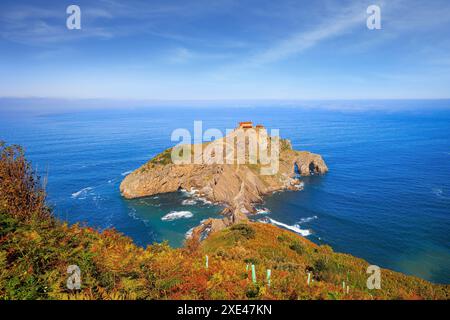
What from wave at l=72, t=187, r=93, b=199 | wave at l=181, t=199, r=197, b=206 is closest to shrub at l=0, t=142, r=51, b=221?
wave at l=181, t=199, r=197, b=206

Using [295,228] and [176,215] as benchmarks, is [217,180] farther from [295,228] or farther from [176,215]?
[295,228]

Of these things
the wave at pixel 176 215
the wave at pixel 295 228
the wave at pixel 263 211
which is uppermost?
the wave at pixel 263 211

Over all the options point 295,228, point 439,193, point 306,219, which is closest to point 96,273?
point 295,228

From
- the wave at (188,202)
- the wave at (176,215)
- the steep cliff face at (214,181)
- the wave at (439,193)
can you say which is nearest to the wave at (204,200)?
the steep cliff face at (214,181)

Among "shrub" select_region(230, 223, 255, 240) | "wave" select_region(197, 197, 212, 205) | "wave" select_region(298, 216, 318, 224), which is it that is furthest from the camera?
"wave" select_region(197, 197, 212, 205)

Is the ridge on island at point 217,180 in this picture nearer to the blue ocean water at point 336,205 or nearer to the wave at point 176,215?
the blue ocean water at point 336,205

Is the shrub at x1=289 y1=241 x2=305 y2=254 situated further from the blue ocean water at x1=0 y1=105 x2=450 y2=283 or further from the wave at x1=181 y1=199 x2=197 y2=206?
the wave at x1=181 y1=199 x2=197 y2=206
